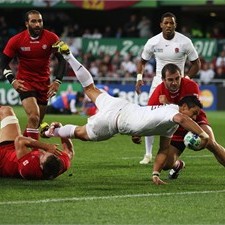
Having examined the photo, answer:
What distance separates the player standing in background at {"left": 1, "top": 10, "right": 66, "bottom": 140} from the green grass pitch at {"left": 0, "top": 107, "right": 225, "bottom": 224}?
3.51 ft

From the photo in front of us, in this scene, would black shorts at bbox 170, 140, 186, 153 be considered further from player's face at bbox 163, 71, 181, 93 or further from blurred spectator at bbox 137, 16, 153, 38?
blurred spectator at bbox 137, 16, 153, 38

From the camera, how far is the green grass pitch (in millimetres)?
8828

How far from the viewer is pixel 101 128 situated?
1125 centimetres

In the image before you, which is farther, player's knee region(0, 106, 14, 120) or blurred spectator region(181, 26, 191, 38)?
blurred spectator region(181, 26, 191, 38)

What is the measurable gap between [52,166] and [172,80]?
1.81 metres

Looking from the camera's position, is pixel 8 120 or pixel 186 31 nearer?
pixel 8 120

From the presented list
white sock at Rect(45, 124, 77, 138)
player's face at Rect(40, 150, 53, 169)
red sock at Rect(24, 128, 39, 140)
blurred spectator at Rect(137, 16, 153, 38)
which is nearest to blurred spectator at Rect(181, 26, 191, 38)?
blurred spectator at Rect(137, 16, 153, 38)

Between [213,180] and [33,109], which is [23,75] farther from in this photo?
[213,180]

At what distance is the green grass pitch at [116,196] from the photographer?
8.83 meters

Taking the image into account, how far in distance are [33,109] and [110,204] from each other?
425cm

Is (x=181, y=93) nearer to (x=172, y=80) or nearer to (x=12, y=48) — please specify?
(x=172, y=80)

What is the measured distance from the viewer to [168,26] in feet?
47.6

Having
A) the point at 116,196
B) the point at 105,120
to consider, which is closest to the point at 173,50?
the point at 105,120

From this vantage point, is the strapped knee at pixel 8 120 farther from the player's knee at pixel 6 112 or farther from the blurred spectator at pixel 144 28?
the blurred spectator at pixel 144 28
